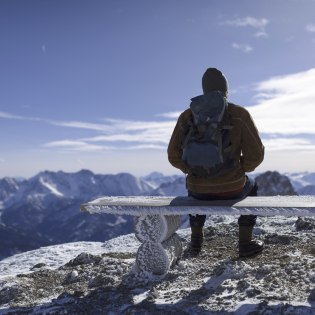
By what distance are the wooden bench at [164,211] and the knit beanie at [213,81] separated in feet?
6.08

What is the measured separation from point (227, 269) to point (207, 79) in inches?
122

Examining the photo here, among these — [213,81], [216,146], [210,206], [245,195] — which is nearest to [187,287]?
[210,206]

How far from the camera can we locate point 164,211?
640cm

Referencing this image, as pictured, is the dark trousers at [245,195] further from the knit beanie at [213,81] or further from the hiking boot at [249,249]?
the knit beanie at [213,81]

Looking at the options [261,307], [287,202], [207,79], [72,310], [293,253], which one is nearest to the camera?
[261,307]

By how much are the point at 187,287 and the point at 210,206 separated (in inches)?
51.4

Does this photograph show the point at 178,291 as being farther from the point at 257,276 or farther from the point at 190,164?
the point at 190,164

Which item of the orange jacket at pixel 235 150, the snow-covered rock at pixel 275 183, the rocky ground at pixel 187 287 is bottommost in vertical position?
the snow-covered rock at pixel 275 183

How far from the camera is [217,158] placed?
6402 mm

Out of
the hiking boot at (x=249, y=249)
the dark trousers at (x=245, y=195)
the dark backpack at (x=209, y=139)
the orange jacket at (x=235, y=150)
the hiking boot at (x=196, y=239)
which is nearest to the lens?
the dark backpack at (x=209, y=139)

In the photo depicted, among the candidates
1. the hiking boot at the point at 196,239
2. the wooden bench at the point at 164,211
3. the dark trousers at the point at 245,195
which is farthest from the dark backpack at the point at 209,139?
the hiking boot at the point at 196,239

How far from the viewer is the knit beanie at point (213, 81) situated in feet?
23.1

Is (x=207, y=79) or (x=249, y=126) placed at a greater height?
(x=207, y=79)

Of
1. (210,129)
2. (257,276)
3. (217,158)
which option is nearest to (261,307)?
(257,276)
